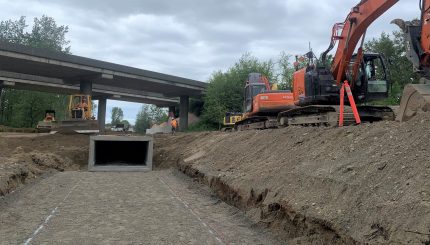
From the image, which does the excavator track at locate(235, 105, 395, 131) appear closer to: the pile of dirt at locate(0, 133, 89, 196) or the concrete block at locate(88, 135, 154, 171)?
the concrete block at locate(88, 135, 154, 171)

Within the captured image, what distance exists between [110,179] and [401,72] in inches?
1203

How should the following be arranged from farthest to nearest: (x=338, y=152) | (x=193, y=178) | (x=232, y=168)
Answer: (x=193, y=178) → (x=232, y=168) → (x=338, y=152)

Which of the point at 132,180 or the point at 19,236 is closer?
the point at 19,236

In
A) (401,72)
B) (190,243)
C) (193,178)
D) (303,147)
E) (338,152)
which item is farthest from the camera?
(401,72)

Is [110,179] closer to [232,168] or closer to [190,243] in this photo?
[232,168]

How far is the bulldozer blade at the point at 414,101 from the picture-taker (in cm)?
865

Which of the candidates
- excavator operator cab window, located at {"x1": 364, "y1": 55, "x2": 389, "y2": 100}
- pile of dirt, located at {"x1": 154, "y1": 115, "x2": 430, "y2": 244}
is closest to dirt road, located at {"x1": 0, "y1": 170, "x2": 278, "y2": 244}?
pile of dirt, located at {"x1": 154, "y1": 115, "x2": 430, "y2": 244}

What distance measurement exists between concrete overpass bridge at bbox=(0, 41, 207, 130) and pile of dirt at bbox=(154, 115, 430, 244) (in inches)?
1114

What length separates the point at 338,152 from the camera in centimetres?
801

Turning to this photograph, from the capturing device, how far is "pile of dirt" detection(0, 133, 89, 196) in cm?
1219

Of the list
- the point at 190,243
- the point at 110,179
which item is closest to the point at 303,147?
the point at 190,243

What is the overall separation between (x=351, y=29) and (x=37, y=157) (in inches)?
519

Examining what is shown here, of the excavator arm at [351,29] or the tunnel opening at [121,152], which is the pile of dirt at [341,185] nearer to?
the excavator arm at [351,29]

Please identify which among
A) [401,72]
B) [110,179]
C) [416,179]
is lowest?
[110,179]
